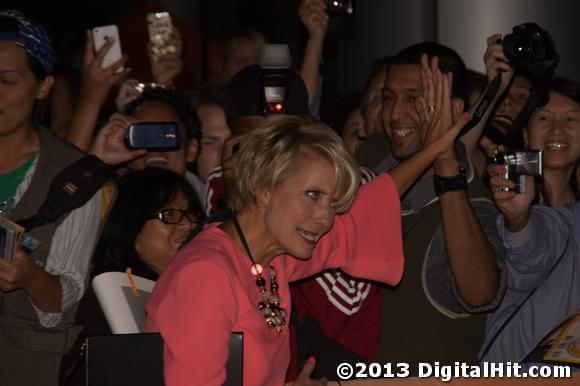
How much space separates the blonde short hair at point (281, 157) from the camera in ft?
11.1

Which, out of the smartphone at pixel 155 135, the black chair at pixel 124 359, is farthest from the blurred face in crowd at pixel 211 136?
the black chair at pixel 124 359

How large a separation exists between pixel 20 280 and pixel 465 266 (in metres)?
1.43

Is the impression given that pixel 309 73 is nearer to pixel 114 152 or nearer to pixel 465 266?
pixel 114 152

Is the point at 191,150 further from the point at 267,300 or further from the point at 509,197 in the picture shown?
the point at 267,300

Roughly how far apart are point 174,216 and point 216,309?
1.24m

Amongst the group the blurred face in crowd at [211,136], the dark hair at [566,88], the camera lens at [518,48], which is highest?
the camera lens at [518,48]

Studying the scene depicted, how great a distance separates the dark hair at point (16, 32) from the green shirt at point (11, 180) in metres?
0.31

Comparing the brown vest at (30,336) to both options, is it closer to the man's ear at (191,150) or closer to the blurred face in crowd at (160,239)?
the blurred face in crowd at (160,239)

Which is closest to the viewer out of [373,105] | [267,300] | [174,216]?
[267,300]

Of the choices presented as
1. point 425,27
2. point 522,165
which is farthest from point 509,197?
point 425,27

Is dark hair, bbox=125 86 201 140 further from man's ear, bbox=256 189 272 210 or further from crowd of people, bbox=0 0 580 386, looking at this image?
man's ear, bbox=256 189 272 210

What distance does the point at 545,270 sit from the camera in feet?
13.7

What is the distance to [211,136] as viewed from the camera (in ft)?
19.4

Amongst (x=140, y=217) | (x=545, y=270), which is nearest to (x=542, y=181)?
(x=545, y=270)
